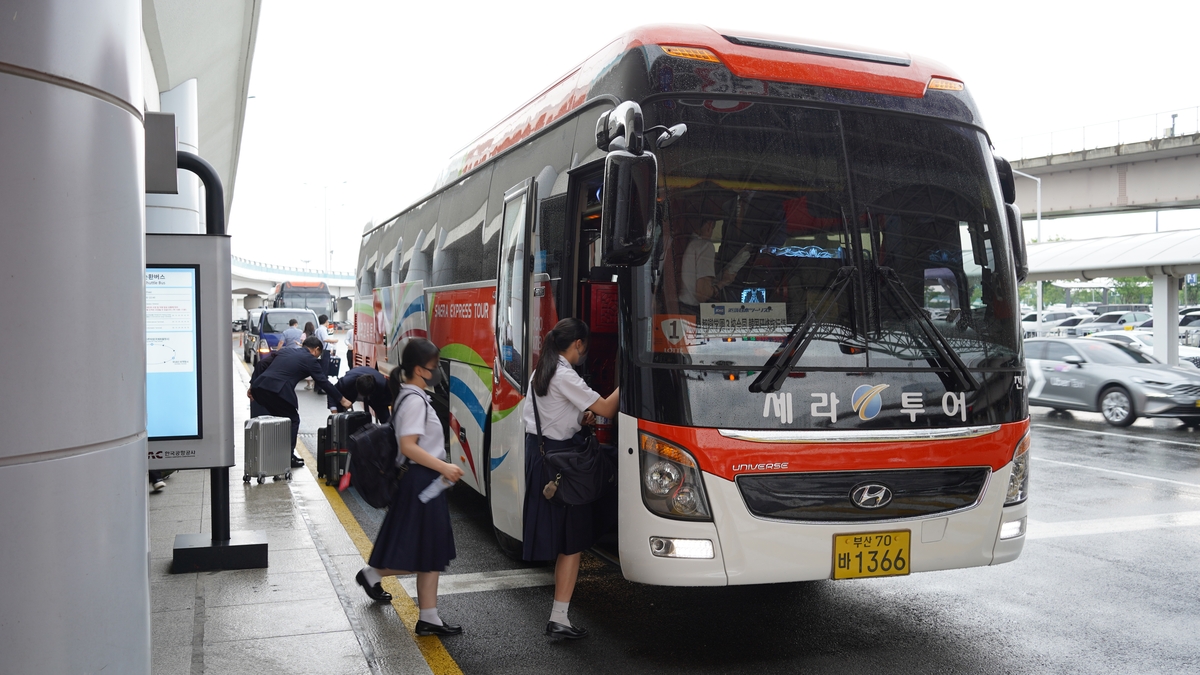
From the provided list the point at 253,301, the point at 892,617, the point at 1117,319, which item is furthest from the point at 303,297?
the point at 253,301

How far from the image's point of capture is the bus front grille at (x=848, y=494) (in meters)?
4.66

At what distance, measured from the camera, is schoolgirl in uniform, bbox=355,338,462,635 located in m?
5.21

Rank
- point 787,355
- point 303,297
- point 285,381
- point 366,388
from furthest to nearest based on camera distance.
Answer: point 303,297 → point 285,381 → point 366,388 → point 787,355

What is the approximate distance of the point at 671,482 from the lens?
4699mm

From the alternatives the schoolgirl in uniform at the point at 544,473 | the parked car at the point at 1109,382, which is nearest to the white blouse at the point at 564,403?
the schoolgirl in uniform at the point at 544,473

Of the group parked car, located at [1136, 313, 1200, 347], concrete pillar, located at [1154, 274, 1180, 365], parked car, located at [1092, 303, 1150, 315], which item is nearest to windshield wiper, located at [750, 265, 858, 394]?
concrete pillar, located at [1154, 274, 1180, 365]

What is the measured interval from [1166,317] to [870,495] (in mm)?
20817

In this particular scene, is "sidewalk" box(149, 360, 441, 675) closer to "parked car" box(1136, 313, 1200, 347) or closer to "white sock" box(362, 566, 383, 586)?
"white sock" box(362, 566, 383, 586)

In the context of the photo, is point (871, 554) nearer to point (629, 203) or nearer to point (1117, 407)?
point (629, 203)

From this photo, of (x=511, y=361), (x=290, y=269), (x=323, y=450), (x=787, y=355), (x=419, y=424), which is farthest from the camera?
(x=290, y=269)

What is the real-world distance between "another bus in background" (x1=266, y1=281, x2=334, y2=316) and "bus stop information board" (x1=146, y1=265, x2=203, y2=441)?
30326 millimetres

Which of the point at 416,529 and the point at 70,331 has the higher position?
the point at 70,331

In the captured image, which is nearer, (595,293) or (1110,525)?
(595,293)

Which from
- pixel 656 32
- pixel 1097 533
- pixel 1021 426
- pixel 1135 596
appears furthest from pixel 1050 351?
pixel 656 32
